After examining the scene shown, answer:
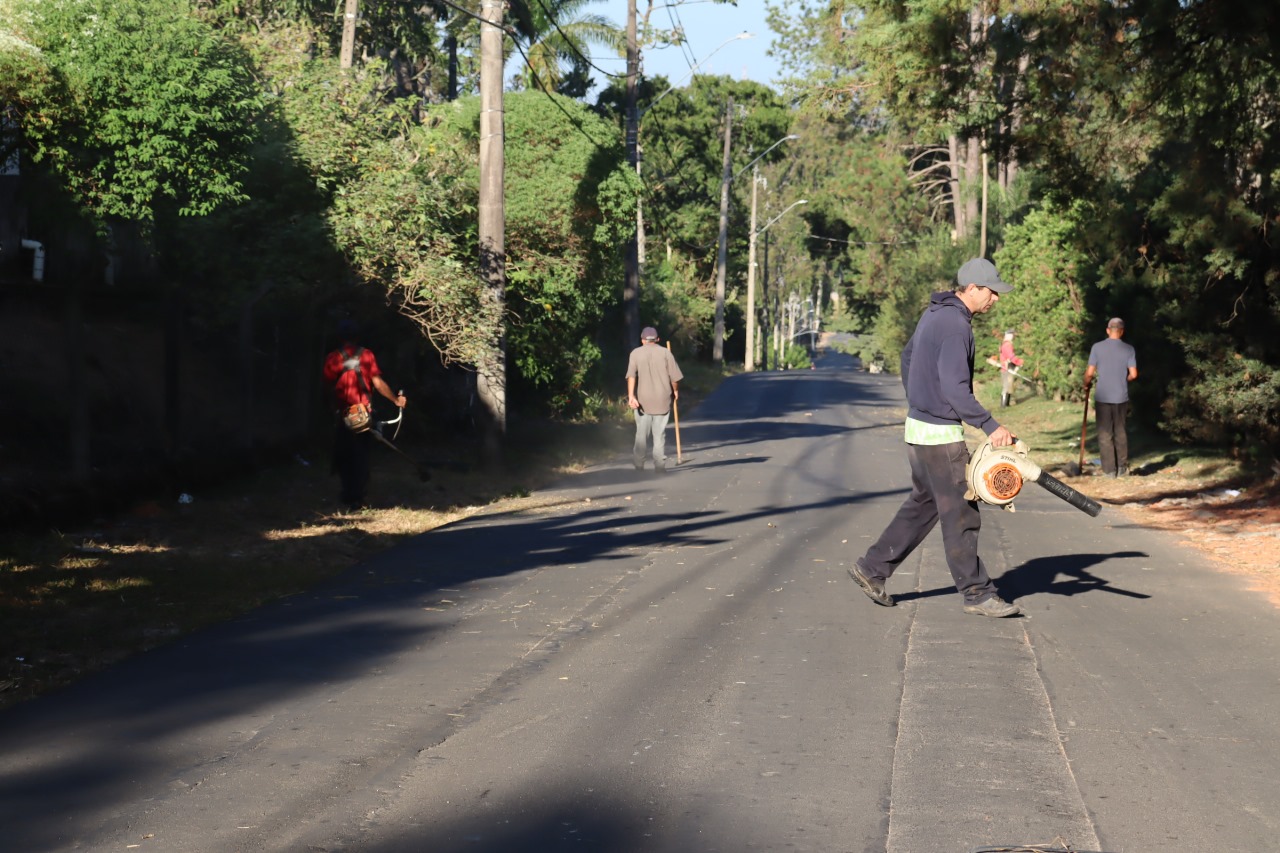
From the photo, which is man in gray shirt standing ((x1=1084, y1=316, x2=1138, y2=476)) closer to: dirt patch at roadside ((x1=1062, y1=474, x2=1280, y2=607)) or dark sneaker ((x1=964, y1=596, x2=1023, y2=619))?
dirt patch at roadside ((x1=1062, y1=474, x2=1280, y2=607))

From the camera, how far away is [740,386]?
141 ft

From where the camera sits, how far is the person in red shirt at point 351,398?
13.4m

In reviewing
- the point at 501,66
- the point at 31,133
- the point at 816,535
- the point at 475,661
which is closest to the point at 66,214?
the point at 31,133

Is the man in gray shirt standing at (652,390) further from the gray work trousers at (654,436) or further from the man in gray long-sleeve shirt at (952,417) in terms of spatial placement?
the man in gray long-sleeve shirt at (952,417)

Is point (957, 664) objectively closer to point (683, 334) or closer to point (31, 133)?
point (31, 133)

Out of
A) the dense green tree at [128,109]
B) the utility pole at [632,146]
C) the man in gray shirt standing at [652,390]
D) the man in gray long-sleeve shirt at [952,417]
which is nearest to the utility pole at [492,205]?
the man in gray shirt standing at [652,390]

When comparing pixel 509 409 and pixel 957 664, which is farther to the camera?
pixel 509 409

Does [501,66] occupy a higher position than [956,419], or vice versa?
[501,66]

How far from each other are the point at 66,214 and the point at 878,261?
5708 centimetres

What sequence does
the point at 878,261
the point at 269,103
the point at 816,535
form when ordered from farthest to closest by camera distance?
the point at 878,261 → the point at 269,103 → the point at 816,535

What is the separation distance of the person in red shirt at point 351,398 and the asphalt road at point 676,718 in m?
2.61

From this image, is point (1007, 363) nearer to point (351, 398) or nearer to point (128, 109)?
point (351, 398)

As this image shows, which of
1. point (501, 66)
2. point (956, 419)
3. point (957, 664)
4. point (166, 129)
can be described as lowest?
point (957, 664)

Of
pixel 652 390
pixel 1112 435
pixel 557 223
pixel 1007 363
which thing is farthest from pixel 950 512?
pixel 1007 363
